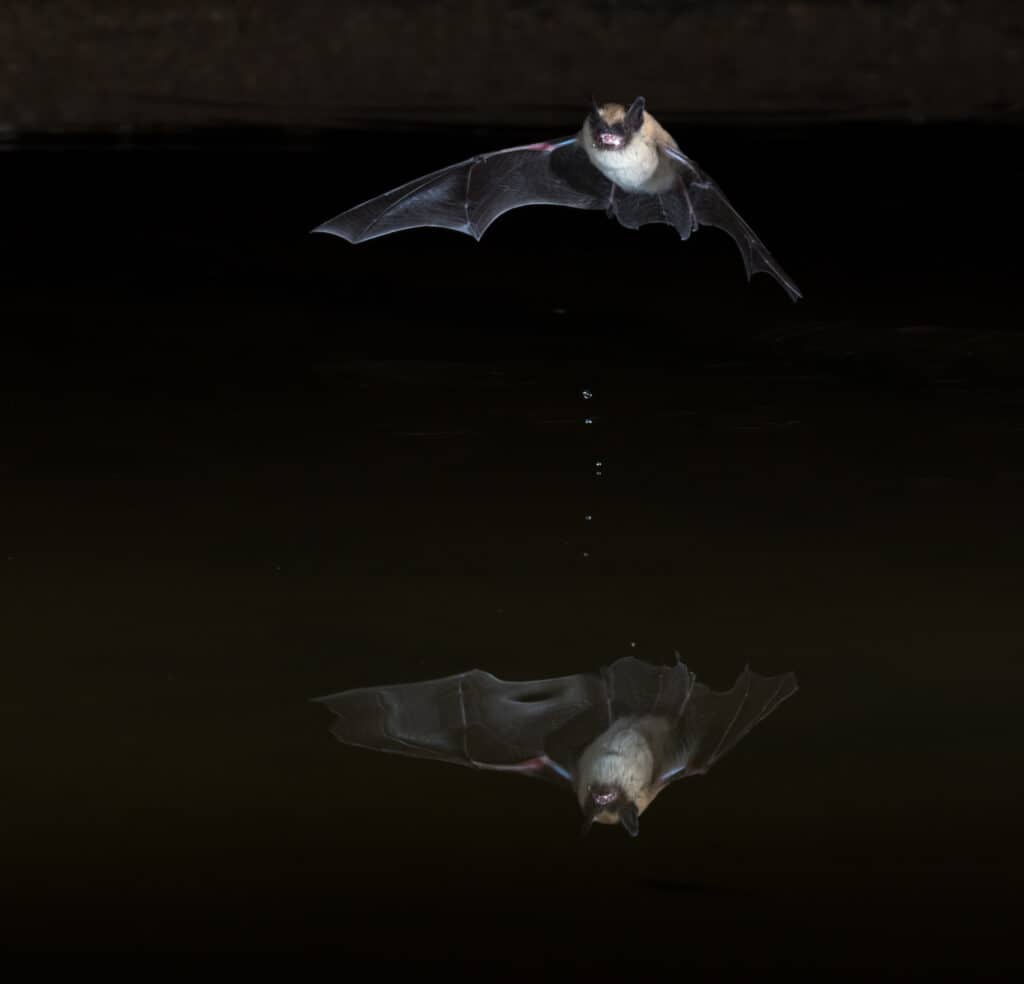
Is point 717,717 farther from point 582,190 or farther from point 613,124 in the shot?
point 582,190

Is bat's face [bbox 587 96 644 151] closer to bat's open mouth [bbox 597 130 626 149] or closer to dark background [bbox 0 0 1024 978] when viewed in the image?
bat's open mouth [bbox 597 130 626 149]

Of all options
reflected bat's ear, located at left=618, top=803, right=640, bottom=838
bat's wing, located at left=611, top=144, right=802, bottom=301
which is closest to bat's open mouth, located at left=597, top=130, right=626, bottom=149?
bat's wing, located at left=611, top=144, right=802, bottom=301

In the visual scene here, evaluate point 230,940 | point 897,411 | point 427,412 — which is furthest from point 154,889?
point 897,411

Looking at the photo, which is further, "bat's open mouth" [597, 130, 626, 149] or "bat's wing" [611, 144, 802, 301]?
"bat's wing" [611, 144, 802, 301]

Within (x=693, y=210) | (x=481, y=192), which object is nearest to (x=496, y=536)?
(x=693, y=210)

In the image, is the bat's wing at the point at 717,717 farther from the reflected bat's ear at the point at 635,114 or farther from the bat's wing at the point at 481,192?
the bat's wing at the point at 481,192

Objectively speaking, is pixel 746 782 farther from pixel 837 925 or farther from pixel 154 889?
pixel 154 889
